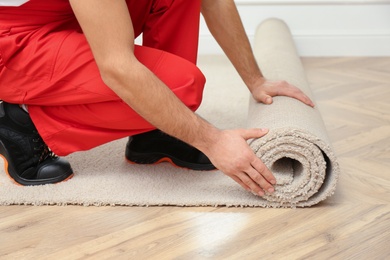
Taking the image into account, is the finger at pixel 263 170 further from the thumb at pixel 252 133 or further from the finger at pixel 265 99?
the finger at pixel 265 99

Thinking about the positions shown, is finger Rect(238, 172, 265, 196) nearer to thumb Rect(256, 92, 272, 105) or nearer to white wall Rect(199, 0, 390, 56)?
thumb Rect(256, 92, 272, 105)

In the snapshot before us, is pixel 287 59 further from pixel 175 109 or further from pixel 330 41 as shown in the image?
pixel 330 41

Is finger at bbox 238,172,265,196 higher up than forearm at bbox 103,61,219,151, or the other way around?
forearm at bbox 103,61,219,151

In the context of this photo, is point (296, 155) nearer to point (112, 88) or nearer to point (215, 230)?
point (215, 230)

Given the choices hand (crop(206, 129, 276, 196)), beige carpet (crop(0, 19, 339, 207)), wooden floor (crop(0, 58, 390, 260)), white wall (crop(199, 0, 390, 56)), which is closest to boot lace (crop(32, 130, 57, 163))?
beige carpet (crop(0, 19, 339, 207))

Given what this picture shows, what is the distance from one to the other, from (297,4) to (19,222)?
2.62 metres

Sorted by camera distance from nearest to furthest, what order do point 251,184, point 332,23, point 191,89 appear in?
point 251,184
point 191,89
point 332,23

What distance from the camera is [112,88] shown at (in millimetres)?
1632

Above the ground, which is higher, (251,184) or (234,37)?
(234,37)

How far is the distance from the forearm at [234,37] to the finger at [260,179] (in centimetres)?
47

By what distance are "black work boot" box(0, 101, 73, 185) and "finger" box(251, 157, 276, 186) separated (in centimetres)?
59

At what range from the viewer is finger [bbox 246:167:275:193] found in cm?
167

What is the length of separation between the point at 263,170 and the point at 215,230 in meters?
0.20

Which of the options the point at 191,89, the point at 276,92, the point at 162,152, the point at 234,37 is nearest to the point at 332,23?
the point at 234,37
